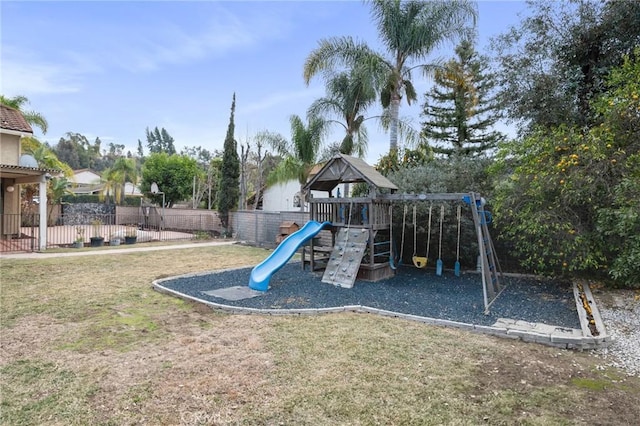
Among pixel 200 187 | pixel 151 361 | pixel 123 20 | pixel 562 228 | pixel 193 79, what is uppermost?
pixel 193 79

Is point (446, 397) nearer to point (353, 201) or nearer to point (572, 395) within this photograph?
point (572, 395)

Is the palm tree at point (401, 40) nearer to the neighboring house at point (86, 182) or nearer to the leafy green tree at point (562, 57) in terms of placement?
the leafy green tree at point (562, 57)

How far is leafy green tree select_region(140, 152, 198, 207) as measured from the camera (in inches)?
1166

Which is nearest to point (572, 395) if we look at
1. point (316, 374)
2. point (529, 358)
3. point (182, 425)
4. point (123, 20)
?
point (529, 358)

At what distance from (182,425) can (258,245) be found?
40.4 feet

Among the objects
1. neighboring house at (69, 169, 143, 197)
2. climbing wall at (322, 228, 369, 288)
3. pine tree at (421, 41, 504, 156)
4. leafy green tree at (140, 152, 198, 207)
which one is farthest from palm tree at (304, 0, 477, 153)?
neighboring house at (69, 169, 143, 197)

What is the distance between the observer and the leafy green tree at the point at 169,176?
29.6 meters

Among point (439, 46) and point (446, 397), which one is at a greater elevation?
point (439, 46)

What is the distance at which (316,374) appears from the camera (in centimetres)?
350

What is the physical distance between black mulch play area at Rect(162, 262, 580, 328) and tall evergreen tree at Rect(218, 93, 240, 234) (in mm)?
10362

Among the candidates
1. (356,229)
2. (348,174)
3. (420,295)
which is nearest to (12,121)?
(348,174)

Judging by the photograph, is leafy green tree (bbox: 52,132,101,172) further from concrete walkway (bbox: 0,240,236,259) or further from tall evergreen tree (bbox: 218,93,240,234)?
concrete walkway (bbox: 0,240,236,259)

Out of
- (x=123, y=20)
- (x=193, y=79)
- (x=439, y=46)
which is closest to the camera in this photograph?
(x=123, y=20)

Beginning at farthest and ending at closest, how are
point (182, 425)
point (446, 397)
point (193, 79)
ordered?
point (193, 79) < point (446, 397) < point (182, 425)
